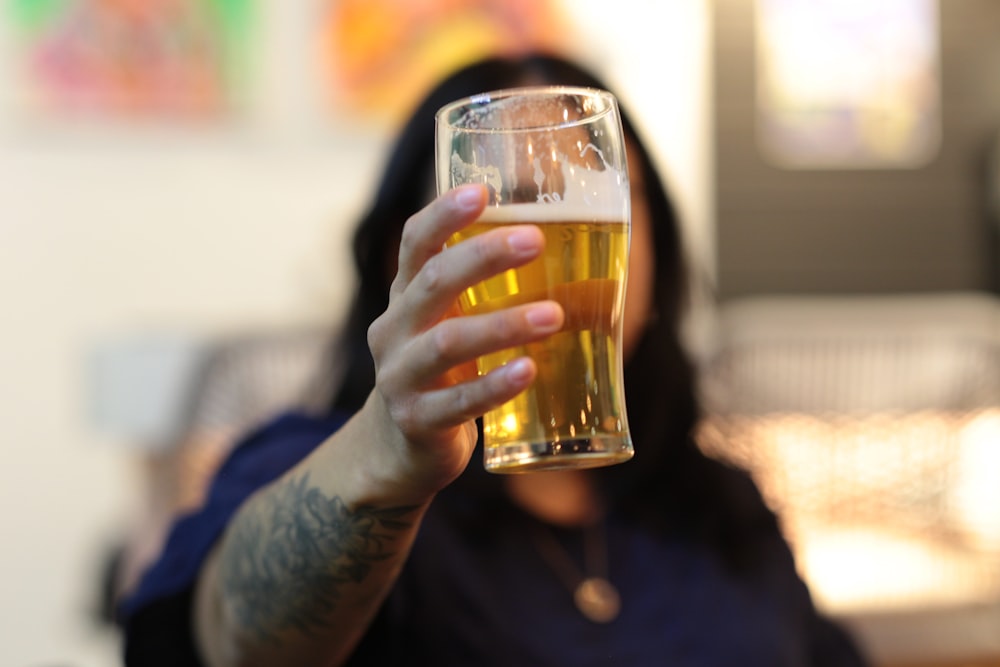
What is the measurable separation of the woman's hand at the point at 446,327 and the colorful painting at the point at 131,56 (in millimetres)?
2863

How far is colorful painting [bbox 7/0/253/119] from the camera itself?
3148 mm

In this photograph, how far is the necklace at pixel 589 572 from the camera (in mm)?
1206

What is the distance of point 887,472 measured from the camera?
1.79 metres

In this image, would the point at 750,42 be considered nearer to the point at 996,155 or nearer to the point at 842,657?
the point at 996,155

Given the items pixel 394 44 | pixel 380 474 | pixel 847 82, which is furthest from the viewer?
pixel 847 82

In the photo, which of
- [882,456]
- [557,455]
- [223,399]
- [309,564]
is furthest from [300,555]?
[882,456]

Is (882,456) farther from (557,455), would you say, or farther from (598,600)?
(557,455)

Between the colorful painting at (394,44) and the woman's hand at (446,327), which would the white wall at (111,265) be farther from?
the woman's hand at (446,327)

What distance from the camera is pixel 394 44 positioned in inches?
134

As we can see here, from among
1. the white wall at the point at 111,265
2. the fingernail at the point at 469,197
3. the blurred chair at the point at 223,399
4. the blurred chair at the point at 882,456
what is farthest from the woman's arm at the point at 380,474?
the white wall at the point at 111,265

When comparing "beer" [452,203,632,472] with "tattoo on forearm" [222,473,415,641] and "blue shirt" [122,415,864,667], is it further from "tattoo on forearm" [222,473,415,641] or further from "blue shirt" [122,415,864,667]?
"blue shirt" [122,415,864,667]

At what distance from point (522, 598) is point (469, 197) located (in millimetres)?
722

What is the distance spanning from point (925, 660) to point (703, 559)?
51 centimetres

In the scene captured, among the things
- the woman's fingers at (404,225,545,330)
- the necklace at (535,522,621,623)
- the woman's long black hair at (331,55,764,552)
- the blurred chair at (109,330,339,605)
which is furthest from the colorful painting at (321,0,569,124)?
the woman's fingers at (404,225,545,330)
